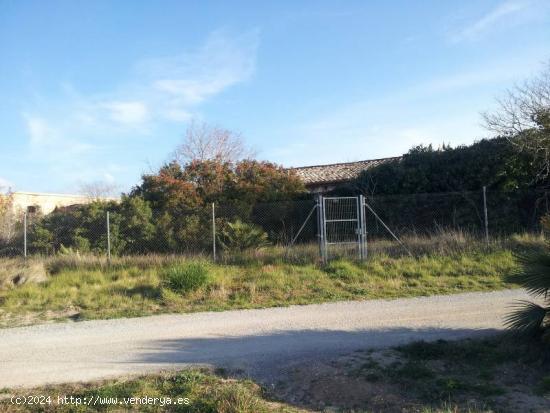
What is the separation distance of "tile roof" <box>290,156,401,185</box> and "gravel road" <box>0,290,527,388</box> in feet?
59.9

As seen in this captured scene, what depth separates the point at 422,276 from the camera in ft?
41.6

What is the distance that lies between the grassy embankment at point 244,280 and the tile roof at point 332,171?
13882mm

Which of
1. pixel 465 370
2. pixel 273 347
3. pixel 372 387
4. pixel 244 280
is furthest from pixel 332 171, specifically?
pixel 372 387

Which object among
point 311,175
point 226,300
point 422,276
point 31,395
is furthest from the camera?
point 311,175

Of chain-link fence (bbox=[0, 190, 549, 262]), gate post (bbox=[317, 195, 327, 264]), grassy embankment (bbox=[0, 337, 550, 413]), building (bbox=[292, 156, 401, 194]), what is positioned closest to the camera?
grassy embankment (bbox=[0, 337, 550, 413])

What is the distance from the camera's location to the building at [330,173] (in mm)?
28466

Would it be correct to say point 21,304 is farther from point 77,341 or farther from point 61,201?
point 61,201

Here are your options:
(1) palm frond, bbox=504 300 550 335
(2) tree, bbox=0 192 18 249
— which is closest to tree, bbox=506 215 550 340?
(1) palm frond, bbox=504 300 550 335

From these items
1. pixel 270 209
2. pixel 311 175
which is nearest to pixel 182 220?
pixel 270 209

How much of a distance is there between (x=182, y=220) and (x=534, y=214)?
36.7 ft

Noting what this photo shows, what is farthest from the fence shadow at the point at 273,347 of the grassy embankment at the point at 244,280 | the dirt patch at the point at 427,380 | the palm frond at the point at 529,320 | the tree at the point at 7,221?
the tree at the point at 7,221

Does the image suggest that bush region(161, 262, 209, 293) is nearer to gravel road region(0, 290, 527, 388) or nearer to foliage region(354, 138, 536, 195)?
gravel road region(0, 290, 527, 388)

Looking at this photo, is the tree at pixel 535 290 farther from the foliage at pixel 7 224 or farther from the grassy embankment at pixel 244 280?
the foliage at pixel 7 224

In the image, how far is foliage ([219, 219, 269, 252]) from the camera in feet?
54.0
